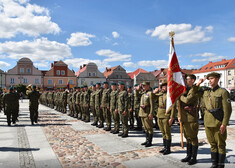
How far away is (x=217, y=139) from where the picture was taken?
Answer: 3.78 m

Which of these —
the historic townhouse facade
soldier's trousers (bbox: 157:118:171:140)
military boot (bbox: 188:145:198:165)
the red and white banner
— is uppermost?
the historic townhouse facade

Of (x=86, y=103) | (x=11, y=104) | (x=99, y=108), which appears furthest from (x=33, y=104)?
(x=99, y=108)

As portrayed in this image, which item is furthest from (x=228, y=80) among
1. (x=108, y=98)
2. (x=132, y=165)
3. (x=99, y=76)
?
(x=132, y=165)

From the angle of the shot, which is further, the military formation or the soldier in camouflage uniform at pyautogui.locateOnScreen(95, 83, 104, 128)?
the soldier in camouflage uniform at pyautogui.locateOnScreen(95, 83, 104, 128)

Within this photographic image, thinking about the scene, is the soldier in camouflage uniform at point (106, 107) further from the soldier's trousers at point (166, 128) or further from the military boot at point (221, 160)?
the military boot at point (221, 160)

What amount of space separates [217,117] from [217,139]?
0.43 meters

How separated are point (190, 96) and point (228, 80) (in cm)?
5273

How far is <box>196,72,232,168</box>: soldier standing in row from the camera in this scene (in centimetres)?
364

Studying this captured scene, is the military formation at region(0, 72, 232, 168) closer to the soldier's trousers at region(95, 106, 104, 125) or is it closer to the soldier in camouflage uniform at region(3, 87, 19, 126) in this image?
the soldier's trousers at region(95, 106, 104, 125)

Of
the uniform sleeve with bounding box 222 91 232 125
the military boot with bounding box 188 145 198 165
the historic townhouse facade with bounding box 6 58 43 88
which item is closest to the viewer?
the uniform sleeve with bounding box 222 91 232 125

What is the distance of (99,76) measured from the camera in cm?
5575

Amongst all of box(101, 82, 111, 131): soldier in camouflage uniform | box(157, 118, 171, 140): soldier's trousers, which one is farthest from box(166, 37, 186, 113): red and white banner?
box(101, 82, 111, 131): soldier in camouflage uniform

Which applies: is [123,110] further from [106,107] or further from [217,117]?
[217,117]

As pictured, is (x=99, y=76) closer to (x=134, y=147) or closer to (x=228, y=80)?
(x=228, y=80)
